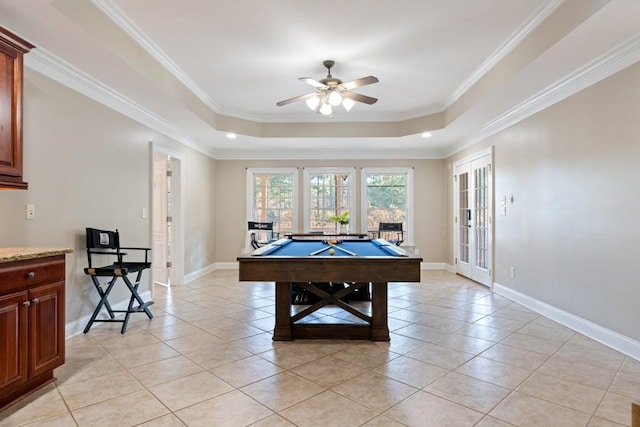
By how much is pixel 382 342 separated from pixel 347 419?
131cm

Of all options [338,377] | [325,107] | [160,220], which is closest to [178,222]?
[160,220]

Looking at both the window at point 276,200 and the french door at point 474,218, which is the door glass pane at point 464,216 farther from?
the window at point 276,200

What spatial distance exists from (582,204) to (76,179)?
16.0ft

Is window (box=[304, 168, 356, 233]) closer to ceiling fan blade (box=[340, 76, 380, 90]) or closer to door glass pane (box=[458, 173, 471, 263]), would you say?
door glass pane (box=[458, 173, 471, 263])

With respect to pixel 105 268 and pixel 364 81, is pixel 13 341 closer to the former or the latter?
pixel 105 268

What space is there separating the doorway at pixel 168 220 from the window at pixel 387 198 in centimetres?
365

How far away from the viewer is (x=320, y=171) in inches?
296

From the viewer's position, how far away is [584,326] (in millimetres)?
3453

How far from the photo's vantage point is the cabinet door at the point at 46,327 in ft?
7.54

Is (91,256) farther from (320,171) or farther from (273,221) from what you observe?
(320,171)

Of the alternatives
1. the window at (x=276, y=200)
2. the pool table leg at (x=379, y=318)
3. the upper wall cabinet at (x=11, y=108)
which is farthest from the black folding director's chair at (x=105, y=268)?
the window at (x=276, y=200)

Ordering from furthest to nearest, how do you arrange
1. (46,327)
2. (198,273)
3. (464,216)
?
(464,216) < (198,273) < (46,327)

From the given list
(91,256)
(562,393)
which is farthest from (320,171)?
(562,393)

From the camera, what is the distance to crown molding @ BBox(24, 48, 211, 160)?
2.99 metres
